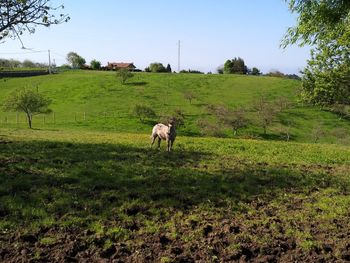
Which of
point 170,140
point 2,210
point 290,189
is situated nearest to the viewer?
point 2,210

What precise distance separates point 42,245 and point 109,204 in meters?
2.92

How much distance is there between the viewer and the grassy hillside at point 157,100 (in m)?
74.0

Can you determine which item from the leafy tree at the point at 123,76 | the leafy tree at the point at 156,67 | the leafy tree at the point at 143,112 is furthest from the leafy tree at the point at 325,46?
the leafy tree at the point at 156,67

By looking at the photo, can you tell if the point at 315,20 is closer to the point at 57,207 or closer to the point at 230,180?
the point at 230,180

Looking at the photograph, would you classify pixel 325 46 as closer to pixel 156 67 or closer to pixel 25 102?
pixel 25 102

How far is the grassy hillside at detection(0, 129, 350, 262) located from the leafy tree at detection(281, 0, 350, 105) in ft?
18.2

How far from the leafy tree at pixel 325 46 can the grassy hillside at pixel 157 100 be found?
4711cm

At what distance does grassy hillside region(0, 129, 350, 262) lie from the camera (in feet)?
29.8

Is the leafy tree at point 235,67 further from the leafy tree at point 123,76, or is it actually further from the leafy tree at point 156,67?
the leafy tree at point 123,76

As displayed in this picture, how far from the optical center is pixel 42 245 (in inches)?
358

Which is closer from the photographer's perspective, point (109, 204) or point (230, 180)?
point (109, 204)

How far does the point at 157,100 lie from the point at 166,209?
8313cm

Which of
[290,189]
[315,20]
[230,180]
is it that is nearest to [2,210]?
[230,180]


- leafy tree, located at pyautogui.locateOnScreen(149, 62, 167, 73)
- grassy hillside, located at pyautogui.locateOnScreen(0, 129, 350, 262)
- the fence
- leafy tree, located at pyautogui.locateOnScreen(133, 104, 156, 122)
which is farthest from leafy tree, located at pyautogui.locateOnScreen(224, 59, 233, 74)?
grassy hillside, located at pyautogui.locateOnScreen(0, 129, 350, 262)
